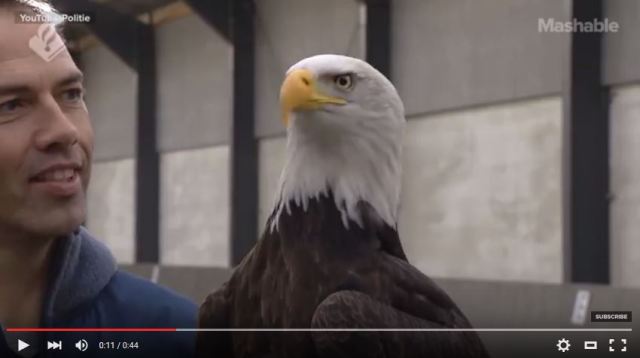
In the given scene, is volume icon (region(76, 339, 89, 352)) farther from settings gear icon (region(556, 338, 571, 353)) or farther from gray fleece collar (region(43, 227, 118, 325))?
settings gear icon (region(556, 338, 571, 353))

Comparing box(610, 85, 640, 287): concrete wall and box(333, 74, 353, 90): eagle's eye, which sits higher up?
box(333, 74, 353, 90): eagle's eye

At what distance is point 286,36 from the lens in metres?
1.66

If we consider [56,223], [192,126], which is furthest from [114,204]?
[56,223]

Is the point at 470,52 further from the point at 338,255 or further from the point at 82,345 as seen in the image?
the point at 82,345

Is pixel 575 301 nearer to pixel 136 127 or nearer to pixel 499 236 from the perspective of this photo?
pixel 499 236

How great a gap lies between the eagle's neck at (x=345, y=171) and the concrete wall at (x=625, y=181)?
0.37 metres

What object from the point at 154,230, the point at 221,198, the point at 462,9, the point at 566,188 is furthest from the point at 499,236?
the point at 154,230

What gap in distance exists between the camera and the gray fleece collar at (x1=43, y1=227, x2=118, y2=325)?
1.29 meters

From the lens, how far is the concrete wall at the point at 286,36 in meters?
1.63

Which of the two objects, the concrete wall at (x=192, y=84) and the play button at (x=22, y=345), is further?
the concrete wall at (x=192, y=84)

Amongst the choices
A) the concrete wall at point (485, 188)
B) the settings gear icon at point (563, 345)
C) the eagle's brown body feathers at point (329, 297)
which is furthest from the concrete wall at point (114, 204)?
the settings gear icon at point (563, 345)

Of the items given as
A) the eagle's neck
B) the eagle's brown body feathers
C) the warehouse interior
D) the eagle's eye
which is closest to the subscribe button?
the warehouse interior

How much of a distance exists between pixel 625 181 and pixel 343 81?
1.72ft
